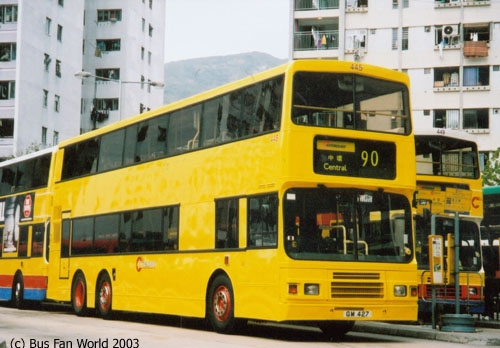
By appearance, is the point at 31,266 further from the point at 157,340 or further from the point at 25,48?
the point at 25,48

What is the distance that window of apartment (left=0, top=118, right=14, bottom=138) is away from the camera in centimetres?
6209

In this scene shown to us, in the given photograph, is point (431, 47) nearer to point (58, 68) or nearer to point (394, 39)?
point (394, 39)

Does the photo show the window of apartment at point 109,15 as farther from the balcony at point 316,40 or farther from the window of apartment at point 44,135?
the balcony at point 316,40

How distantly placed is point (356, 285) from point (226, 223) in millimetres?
2983

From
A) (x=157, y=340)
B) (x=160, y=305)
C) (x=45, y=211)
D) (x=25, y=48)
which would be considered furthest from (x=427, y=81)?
(x=157, y=340)

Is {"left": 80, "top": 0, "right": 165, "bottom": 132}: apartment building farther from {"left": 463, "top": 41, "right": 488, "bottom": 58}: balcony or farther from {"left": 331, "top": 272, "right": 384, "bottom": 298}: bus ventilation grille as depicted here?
{"left": 331, "top": 272, "right": 384, "bottom": 298}: bus ventilation grille

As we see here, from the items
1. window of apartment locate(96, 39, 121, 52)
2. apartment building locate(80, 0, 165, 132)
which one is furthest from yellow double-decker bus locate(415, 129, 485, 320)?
window of apartment locate(96, 39, 121, 52)

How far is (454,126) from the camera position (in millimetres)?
53812

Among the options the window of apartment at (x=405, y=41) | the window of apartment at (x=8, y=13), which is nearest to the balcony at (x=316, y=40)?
the window of apartment at (x=405, y=41)

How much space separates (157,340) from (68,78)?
58.2m

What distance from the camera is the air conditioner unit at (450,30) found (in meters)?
53.5

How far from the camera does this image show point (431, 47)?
54.5 metres

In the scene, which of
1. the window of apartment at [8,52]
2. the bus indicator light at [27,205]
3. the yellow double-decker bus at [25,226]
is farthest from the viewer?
the window of apartment at [8,52]

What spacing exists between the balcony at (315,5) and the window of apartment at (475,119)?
10665 mm
